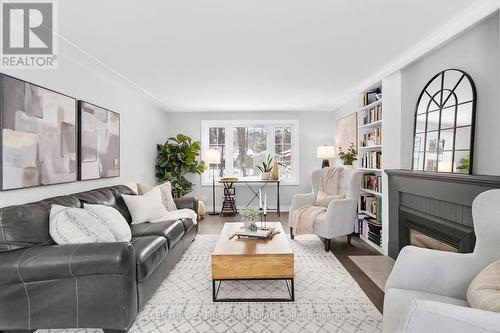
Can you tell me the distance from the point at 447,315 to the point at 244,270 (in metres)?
1.66

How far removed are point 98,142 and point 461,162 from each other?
12.7 feet

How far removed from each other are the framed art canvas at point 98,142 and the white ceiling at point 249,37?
593 millimetres

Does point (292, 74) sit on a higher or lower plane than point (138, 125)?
higher

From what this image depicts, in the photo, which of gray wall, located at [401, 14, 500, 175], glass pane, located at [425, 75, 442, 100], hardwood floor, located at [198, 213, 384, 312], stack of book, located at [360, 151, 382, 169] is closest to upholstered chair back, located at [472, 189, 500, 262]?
gray wall, located at [401, 14, 500, 175]

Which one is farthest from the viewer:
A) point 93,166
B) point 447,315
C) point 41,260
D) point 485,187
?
point 93,166

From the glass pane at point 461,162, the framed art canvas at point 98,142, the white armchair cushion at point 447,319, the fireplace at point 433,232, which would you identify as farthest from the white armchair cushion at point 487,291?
the framed art canvas at point 98,142

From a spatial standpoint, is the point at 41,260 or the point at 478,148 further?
the point at 478,148

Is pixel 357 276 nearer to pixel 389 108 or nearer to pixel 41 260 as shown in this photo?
pixel 389 108

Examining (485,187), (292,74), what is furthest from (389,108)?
(485,187)

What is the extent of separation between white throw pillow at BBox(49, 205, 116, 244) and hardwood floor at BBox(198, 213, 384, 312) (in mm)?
2267

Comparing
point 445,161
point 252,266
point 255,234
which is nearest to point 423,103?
point 445,161

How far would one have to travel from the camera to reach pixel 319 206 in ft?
14.2

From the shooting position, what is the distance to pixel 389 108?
11.7 ft

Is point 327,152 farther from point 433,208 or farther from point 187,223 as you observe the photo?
point 187,223
